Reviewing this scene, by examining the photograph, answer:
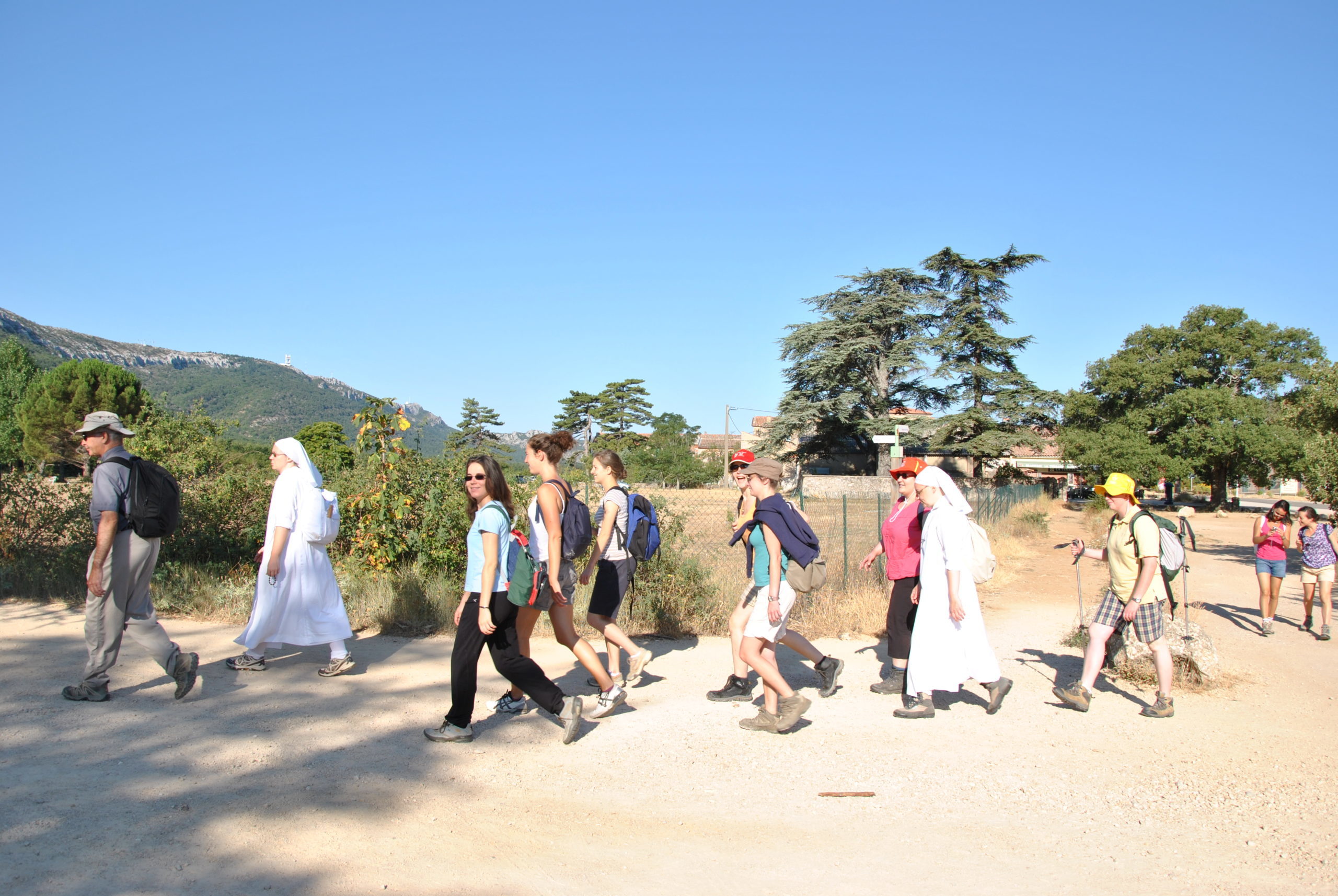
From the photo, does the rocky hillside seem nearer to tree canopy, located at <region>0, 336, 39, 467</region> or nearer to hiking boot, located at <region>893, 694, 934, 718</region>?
tree canopy, located at <region>0, 336, 39, 467</region>

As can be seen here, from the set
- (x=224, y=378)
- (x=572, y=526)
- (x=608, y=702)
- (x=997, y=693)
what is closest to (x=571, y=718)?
(x=608, y=702)

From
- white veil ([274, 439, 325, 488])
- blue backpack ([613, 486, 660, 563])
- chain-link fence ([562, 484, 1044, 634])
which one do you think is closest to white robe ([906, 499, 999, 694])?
chain-link fence ([562, 484, 1044, 634])

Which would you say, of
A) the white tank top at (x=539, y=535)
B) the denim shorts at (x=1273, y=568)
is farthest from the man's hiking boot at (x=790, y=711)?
the denim shorts at (x=1273, y=568)

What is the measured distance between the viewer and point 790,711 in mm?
5289

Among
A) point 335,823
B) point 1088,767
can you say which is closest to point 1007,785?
point 1088,767

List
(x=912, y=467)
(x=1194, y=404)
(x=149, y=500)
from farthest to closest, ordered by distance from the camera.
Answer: (x=1194, y=404) → (x=912, y=467) → (x=149, y=500)

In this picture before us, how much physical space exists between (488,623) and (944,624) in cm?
308

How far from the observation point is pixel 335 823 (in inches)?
148

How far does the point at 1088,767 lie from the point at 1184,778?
49cm

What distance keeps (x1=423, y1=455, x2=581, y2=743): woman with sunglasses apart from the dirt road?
0.20m

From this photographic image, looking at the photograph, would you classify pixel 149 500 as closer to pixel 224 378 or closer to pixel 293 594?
pixel 293 594

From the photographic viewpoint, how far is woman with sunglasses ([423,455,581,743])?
469 centimetres

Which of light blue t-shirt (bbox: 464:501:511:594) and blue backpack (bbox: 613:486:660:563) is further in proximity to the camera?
blue backpack (bbox: 613:486:660:563)

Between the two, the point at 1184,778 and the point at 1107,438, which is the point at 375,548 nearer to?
the point at 1184,778
